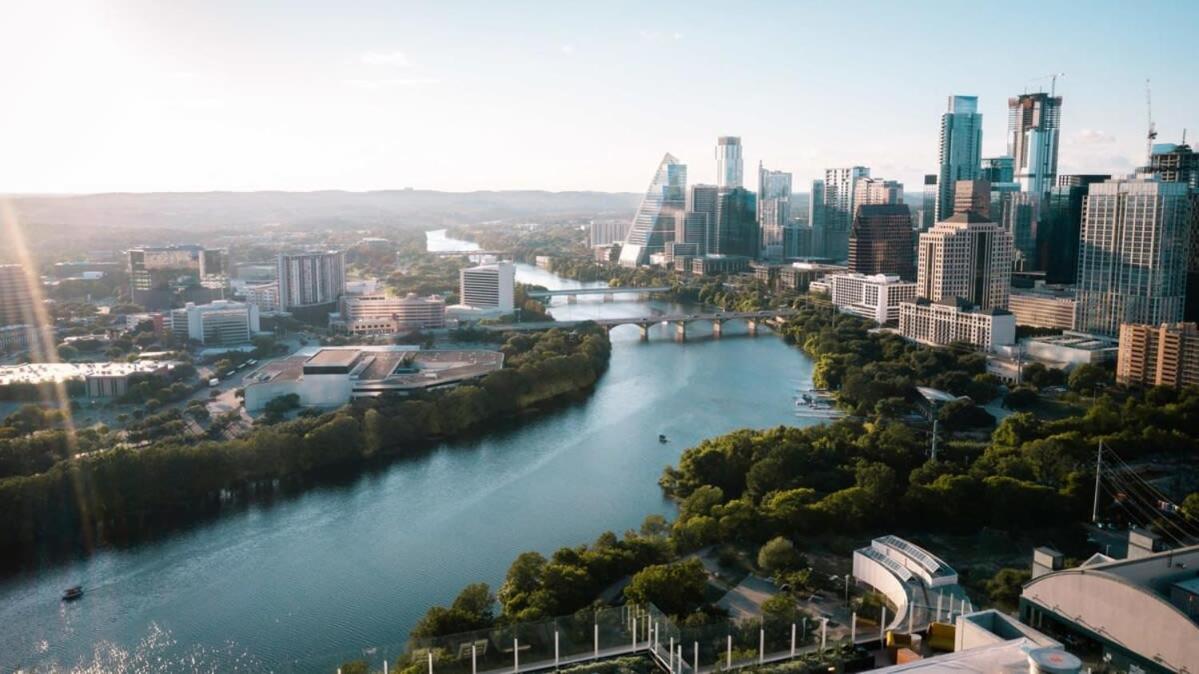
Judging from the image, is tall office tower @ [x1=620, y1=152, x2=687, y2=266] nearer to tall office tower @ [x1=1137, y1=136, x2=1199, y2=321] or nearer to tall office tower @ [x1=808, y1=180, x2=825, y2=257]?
tall office tower @ [x1=808, y1=180, x2=825, y2=257]

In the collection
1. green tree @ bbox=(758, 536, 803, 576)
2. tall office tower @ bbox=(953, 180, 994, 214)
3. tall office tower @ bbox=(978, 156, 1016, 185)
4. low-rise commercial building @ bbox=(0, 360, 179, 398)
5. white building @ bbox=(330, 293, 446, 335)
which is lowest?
low-rise commercial building @ bbox=(0, 360, 179, 398)

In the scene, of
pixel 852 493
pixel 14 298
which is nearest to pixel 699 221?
pixel 14 298

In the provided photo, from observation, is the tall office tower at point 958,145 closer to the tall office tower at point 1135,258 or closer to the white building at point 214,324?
the tall office tower at point 1135,258

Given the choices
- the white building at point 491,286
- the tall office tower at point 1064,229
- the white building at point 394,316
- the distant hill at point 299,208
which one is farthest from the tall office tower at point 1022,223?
the distant hill at point 299,208

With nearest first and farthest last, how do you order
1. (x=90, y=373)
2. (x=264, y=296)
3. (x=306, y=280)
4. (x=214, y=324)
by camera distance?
(x=90, y=373) < (x=214, y=324) < (x=306, y=280) < (x=264, y=296)

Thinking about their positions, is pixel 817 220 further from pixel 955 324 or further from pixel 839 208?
pixel 955 324

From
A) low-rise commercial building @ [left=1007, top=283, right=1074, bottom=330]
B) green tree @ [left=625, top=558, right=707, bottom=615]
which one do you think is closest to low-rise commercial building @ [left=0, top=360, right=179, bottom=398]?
green tree @ [left=625, top=558, right=707, bottom=615]
